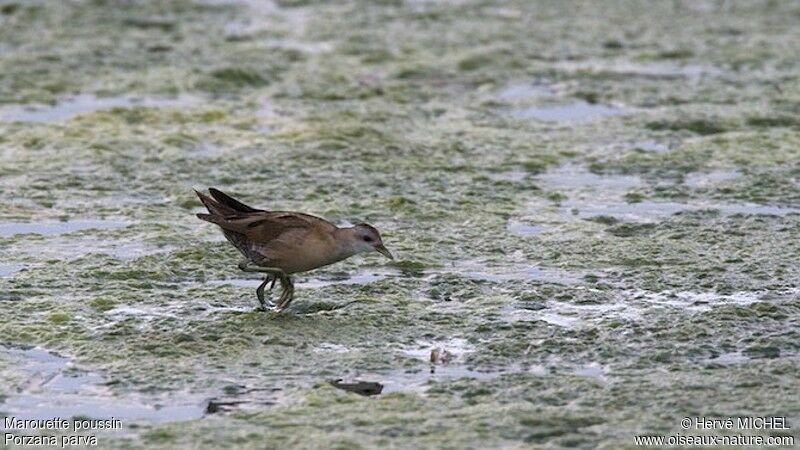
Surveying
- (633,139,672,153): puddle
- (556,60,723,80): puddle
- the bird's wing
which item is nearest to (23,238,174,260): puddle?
the bird's wing

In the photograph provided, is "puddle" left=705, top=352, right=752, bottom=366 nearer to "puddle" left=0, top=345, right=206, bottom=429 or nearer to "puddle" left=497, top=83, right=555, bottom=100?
"puddle" left=0, top=345, right=206, bottom=429

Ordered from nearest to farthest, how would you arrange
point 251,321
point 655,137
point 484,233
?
point 251,321, point 484,233, point 655,137

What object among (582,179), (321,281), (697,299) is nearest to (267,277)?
(321,281)

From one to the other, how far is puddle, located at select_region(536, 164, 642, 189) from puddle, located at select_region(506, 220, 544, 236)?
73 cm

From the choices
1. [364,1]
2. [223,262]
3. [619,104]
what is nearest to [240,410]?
[223,262]

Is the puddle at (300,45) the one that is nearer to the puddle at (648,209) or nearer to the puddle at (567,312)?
the puddle at (648,209)

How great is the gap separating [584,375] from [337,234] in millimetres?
1114

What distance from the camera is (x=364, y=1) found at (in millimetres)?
12945

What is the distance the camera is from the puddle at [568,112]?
9.25m

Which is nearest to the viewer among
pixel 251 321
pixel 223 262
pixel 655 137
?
pixel 251 321

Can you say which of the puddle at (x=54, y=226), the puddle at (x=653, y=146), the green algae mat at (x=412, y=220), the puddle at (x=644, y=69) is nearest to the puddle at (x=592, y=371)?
the green algae mat at (x=412, y=220)

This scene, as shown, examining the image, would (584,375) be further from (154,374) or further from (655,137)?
(655,137)

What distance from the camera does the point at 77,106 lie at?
30.7ft

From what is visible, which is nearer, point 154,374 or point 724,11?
point 154,374
